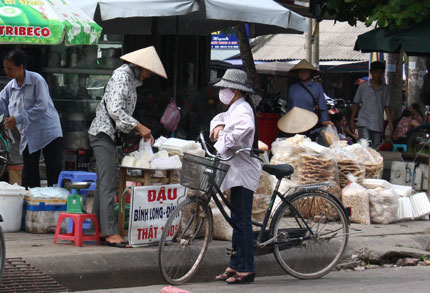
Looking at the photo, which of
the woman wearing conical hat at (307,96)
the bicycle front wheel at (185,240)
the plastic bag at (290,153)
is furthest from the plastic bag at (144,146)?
the woman wearing conical hat at (307,96)

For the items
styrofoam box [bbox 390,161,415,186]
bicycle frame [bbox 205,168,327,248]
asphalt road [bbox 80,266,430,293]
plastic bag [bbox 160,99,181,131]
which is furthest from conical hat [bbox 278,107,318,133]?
bicycle frame [bbox 205,168,327,248]

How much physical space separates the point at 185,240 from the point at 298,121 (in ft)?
14.8

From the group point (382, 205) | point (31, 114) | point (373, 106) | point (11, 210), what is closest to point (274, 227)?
point (11, 210)

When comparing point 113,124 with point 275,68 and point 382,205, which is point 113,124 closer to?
point 382,205

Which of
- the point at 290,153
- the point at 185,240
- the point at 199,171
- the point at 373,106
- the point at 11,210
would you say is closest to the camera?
the point at 199,171

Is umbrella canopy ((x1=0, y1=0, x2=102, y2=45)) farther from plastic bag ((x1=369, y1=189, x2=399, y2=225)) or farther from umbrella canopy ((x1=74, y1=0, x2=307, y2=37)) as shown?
plastic bag ((x1=369, y1=189, x2=399, y2=225))

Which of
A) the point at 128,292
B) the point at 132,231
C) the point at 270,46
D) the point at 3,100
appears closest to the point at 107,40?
the point at 3,100

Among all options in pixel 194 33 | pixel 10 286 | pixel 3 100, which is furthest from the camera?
pixel 194 33

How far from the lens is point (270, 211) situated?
22.9ft

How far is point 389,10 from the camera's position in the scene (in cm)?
1109

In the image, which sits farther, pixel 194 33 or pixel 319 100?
pixel 194 33

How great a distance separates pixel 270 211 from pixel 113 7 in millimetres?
3705

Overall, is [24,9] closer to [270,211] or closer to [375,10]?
[270,211]

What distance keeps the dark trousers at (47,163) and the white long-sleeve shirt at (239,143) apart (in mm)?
2635
